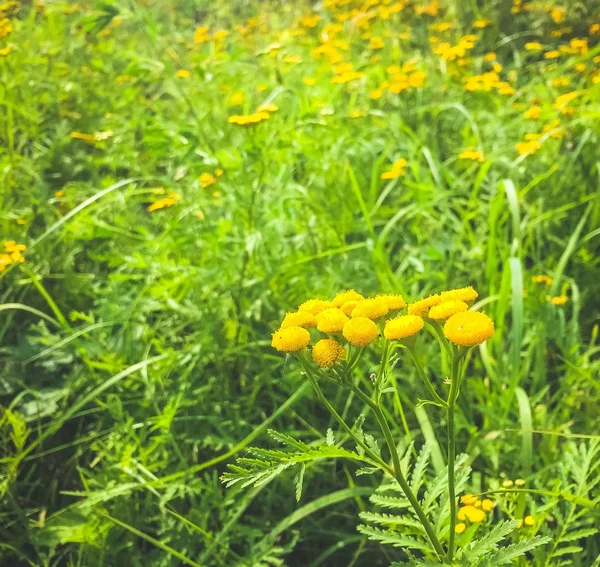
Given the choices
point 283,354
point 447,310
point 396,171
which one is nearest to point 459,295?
point 447,310

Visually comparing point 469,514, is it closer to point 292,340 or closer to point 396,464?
point 396,464

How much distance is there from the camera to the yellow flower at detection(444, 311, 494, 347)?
26.8 inches

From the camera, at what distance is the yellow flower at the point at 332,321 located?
76cm

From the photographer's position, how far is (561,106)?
2035mm

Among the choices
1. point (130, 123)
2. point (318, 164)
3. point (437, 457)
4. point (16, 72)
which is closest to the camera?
point (437, 457)

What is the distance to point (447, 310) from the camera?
2.43 ft

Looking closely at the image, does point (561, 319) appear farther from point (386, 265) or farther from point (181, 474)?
point (181, 474)

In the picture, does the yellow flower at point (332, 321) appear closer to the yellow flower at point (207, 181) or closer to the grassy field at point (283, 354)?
the grassy field at point (283, 354)

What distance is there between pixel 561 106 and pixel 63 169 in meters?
2.06

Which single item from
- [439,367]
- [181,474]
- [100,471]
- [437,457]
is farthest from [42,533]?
[439,367]

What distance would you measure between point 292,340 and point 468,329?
225mm

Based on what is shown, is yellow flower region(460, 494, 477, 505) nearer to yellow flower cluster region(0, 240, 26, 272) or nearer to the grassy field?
the grassy field

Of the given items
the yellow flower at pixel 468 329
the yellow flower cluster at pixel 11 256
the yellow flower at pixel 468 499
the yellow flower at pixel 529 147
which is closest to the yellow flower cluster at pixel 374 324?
the yellow flower at pixel 468 329

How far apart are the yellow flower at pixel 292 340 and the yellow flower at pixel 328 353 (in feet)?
0.07
